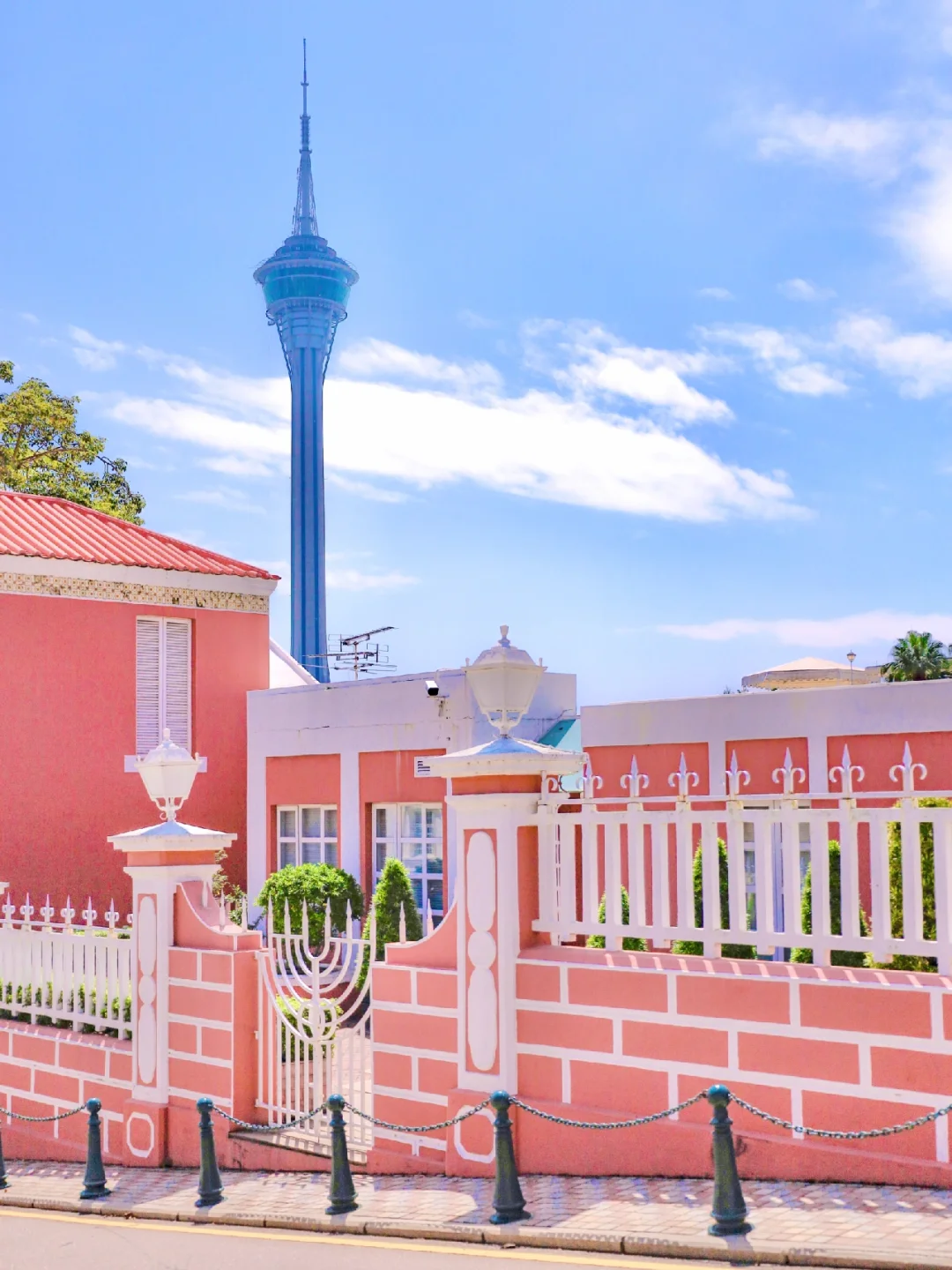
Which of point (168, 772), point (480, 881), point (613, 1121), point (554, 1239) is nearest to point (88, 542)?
point (168, 772)

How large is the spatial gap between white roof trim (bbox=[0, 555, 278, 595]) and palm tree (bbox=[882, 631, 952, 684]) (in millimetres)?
20955

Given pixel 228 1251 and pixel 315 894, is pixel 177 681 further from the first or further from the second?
pixel 228 1251

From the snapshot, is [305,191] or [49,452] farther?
[305,191]

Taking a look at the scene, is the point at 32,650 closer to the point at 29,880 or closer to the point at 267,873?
the point at 29,880

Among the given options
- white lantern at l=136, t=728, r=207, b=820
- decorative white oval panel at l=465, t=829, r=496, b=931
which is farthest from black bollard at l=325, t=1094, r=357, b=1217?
white lantern at l=136, t=728, r=207, b=820

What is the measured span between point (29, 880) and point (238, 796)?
3.47 metres

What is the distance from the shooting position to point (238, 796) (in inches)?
834

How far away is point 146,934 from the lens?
11.0m

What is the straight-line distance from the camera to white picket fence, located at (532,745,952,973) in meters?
6.86

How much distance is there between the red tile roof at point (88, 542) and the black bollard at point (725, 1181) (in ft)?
48.5

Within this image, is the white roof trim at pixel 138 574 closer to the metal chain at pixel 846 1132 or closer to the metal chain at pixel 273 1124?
the metal chain at pixel 273 1124

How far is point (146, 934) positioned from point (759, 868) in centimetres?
557

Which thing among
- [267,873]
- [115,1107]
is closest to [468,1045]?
[115,1107]

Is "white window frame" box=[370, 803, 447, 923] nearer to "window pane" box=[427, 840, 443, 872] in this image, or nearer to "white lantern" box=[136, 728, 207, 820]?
"window pane" box=[427, 840, 443, 872]
